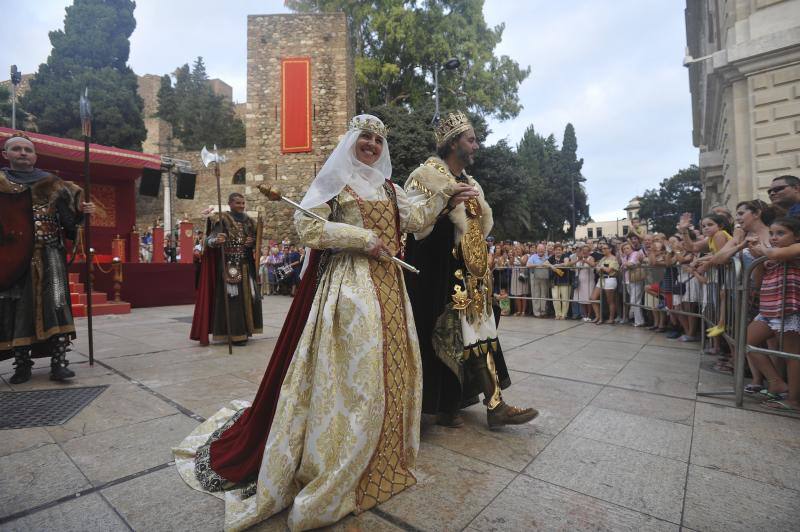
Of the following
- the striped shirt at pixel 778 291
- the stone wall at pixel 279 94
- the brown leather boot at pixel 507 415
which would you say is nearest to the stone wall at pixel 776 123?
the striped shirt at pixel 778 291

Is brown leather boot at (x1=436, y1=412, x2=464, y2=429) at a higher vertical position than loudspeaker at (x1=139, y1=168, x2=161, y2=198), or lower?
lower

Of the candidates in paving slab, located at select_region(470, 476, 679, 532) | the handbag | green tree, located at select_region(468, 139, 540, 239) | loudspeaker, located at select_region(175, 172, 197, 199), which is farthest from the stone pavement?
green tree, located at select_region(468, 139, 540, 239)

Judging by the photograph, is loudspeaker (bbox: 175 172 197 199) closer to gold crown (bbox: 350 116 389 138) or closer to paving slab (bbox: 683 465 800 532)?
gold crown (bbox: 350 116 389 138)

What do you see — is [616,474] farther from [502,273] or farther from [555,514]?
[502,273]

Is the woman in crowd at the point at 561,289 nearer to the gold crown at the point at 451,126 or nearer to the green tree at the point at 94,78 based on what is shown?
the gold crown at the point at 451,126

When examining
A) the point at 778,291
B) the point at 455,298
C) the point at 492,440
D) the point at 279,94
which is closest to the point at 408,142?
the point at 279,94

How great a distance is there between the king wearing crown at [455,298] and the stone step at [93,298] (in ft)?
29.0

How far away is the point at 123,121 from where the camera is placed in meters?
26.2

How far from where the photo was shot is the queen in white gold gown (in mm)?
1800

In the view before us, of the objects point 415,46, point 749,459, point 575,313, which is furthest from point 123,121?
point 749,459

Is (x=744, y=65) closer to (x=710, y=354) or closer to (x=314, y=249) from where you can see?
(x=710, y=354)

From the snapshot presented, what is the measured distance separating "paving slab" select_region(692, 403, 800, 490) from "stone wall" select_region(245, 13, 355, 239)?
18102 millimetres

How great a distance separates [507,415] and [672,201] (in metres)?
58.0

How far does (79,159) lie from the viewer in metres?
10.6
